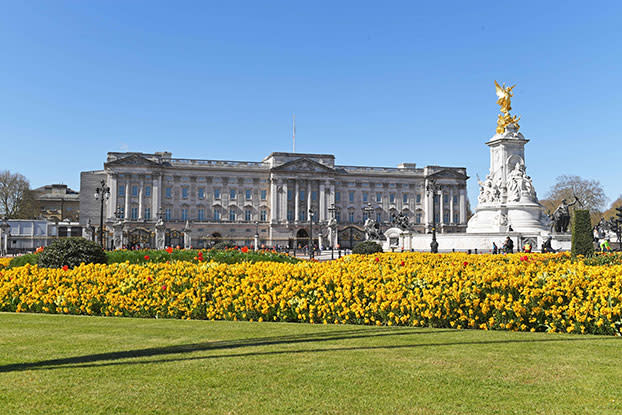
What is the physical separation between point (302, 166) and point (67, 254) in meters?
79.1

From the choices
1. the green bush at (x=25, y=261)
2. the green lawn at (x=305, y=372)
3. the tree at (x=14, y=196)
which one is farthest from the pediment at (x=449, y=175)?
the green lawn at (x=305, y=372)

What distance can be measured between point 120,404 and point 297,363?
6.56ft

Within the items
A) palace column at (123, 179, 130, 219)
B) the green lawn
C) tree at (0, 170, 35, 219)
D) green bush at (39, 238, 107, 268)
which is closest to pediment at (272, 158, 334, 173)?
palace column at (123, 179, 130, 219)

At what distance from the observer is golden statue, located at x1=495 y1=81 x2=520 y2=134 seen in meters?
41.5

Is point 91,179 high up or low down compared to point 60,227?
up

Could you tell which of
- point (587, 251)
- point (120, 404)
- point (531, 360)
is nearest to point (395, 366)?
point (531, 360)

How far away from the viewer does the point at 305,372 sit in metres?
5.54

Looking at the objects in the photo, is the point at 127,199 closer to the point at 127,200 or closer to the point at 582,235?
the point at 127,200

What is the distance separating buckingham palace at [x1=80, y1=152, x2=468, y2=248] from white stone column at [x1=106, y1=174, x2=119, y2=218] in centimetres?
16

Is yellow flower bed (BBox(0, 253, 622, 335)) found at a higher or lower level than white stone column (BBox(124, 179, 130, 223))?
lower

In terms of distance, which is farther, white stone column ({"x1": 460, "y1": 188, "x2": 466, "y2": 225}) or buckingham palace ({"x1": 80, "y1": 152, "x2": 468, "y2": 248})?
white stone column ({"x1": 460, "y1": 188, "x2": 466, "y2": 225})

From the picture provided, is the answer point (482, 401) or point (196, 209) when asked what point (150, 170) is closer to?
point (196, 209)

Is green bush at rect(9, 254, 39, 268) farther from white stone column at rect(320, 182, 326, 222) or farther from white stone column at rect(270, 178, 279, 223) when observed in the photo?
white stone column at rect(320, 182, 326, 222)

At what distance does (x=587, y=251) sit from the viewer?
915 inches
